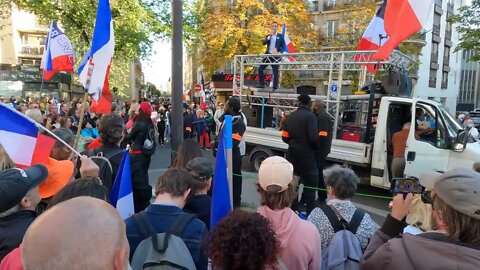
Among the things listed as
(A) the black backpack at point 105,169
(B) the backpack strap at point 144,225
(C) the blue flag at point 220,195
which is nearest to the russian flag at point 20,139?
(A) the black backpack at point 105,169

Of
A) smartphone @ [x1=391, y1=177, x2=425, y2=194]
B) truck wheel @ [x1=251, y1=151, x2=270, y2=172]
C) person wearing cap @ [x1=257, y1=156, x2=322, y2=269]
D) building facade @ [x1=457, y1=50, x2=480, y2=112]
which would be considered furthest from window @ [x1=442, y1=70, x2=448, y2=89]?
person wearing cap @ [x1=257, y1=156, x2=322, y2=269]

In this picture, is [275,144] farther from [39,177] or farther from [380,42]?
[39,177]

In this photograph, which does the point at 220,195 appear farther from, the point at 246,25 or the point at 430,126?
the point at 246,25

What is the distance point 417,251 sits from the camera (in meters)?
1.66

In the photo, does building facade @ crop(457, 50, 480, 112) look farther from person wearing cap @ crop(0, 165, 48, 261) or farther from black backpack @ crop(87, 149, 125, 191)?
person wearing cap @ crop(0, 165, 48, 261)

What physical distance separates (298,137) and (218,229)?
447cm

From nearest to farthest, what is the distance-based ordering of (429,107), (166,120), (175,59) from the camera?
(175,59), (429,107), (166,120)

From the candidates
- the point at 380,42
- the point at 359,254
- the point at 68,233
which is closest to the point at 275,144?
the point at 380,42

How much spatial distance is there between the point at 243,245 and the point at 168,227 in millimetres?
597

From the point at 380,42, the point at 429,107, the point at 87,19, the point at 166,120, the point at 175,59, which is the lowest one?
the point at 166,120

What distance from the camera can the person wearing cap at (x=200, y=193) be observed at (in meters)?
3.06

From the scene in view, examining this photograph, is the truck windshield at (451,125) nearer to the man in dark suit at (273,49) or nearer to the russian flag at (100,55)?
the man in dark suit at (273,49)

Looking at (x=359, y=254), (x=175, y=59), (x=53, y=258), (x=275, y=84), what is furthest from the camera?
(x=275, y=84)

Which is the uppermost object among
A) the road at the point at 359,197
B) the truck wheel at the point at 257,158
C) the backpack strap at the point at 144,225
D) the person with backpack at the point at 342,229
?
the backpack strap at the point at 144,225
